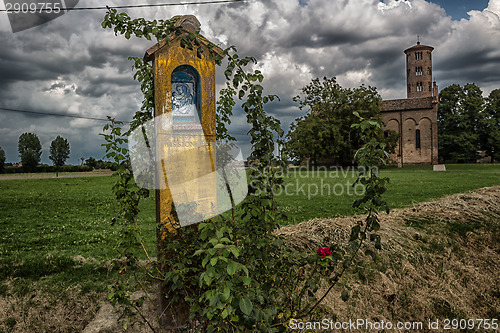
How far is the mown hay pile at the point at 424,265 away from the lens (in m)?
3.63

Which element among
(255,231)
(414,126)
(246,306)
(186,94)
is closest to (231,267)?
(246,306)

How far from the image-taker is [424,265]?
178 inches

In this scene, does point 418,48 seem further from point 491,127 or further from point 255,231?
point 255,231

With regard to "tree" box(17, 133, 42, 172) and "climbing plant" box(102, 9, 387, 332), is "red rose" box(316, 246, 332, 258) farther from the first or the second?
"tree" box(17, 133, 42, 172)

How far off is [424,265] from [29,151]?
56.0m

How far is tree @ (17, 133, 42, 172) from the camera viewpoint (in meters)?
45.3

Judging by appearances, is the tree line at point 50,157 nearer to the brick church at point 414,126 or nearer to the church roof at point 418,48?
the brick church at point 414,126

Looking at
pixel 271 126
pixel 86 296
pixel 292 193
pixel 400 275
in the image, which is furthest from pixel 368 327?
pixel 292 193

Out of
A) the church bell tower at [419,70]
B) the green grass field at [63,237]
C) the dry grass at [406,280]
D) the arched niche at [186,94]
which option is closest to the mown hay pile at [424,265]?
the dry grass at [406,280]

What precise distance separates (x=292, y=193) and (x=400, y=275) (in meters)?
9.24

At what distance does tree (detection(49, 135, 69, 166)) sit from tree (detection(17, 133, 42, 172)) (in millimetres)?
3088

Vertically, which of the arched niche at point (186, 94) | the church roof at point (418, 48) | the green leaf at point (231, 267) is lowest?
the green leaf at point (231, 267)

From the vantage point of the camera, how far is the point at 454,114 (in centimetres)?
5666

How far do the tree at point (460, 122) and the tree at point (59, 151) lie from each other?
5728cm
